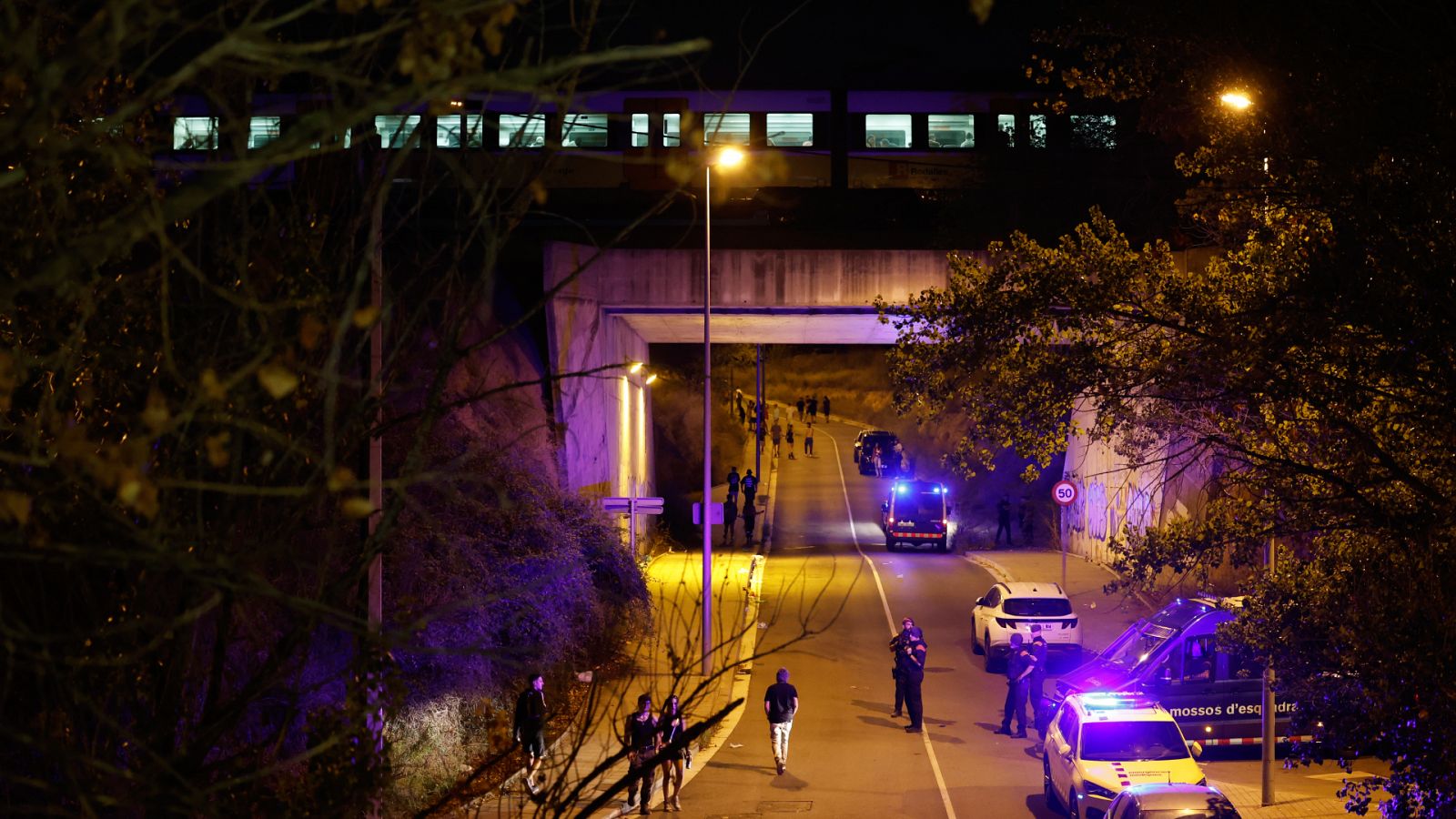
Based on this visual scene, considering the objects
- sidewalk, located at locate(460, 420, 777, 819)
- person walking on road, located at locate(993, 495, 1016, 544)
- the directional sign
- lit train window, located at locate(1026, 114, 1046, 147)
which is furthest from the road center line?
lit train window, located at locate(1026, 114, 1046, 147)

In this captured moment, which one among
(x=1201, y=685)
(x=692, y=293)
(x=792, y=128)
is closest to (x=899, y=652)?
(x=1201, y=685)

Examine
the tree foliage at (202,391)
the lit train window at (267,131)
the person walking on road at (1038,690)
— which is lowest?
the person walking on road at (1038,690)

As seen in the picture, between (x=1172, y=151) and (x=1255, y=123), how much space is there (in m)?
33.4

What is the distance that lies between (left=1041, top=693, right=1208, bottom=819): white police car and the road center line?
52.3 inches

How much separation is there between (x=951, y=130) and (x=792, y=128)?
7458 millimetres

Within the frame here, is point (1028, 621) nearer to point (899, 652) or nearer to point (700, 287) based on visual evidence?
point (899, 652)

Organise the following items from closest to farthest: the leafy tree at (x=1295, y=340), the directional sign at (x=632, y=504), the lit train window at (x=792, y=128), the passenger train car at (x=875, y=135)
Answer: the leafy tree at (x=1295, y=340) < the directional sign at (x=632, y=504) < the passenger train car at (x=875, y=135) < the lit train window at (x=792, y=128)

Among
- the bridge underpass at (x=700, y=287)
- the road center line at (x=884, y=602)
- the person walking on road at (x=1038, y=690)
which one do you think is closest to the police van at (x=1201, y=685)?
the person walking on road at (x=1038, y=690)

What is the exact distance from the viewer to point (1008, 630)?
2480cm

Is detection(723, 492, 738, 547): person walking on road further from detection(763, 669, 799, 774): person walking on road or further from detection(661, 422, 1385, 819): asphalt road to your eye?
detection(763, 669, 799, 774): person walking on road

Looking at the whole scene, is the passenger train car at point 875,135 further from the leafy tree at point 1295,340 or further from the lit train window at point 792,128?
the leafy tree at point 1295,340

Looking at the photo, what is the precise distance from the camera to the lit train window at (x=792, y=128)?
5084cm

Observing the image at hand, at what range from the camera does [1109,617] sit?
98.4 feet

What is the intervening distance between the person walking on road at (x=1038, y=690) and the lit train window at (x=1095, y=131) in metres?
29.4
